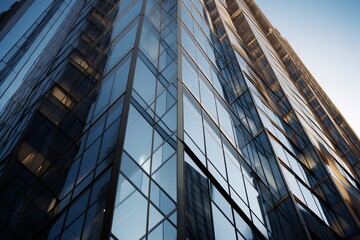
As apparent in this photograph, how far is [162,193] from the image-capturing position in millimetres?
10602

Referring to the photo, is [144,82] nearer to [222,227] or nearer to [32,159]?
[32,159]

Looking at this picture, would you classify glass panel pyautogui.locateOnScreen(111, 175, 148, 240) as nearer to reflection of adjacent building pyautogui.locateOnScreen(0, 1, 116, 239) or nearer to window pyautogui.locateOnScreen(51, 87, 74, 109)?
reflection of adjacent building pyautogui.locateOnScreen(0, 1, 116, 239)

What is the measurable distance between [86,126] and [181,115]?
3847 millimetres

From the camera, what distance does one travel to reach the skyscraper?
10562 mm

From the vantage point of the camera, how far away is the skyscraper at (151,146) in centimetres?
1056

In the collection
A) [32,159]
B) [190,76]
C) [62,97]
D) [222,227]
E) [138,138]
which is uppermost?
[62,97]

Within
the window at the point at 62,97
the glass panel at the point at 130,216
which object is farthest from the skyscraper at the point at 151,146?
the window at the point at 62,97

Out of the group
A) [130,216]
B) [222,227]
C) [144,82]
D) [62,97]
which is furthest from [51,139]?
[222,227]

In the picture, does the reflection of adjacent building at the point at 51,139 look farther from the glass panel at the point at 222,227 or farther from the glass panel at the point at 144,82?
the glass panel at the point at 222,227

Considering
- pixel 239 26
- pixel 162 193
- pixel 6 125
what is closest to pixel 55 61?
pixel 6 125

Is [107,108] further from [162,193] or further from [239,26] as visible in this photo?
[239,26]

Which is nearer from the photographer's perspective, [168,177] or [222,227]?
[168,177]

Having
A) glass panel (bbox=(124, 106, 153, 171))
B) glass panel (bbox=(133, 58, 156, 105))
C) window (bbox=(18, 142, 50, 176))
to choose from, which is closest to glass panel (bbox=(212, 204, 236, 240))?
glass panel (bbox=(124, 106, 153, 171))

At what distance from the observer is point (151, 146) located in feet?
39.2
